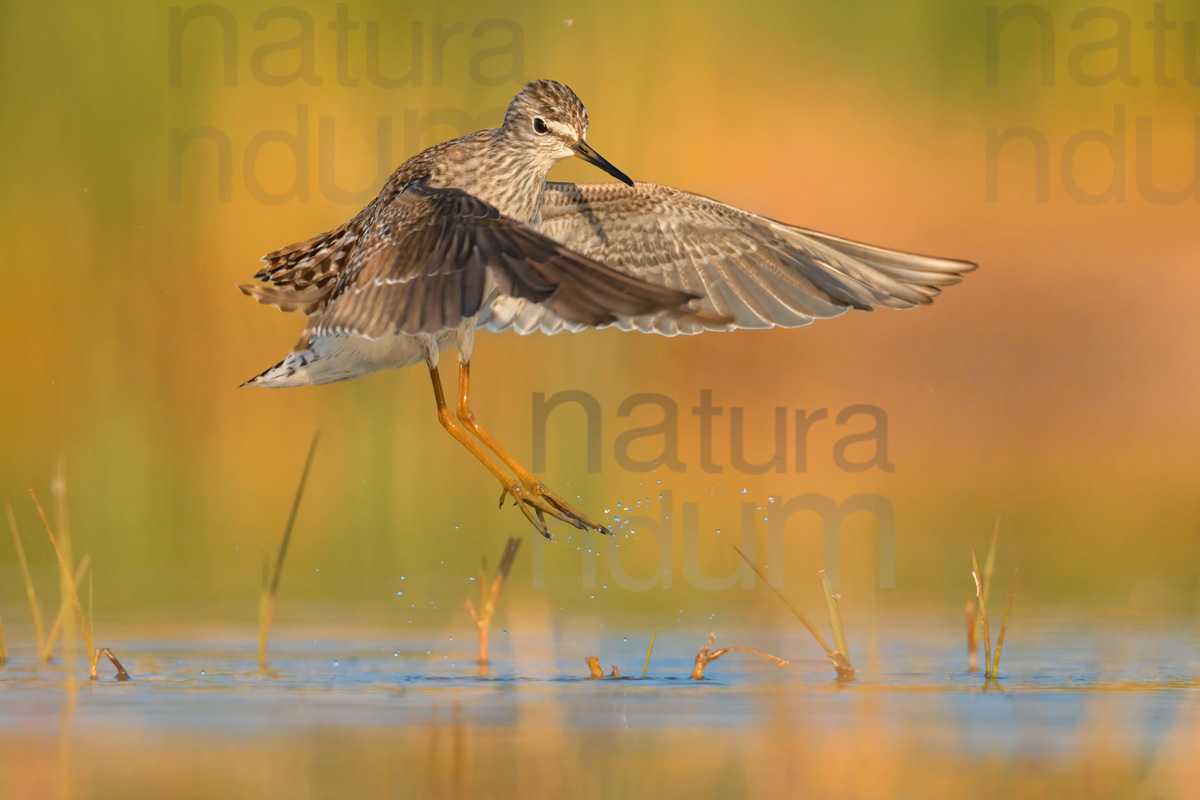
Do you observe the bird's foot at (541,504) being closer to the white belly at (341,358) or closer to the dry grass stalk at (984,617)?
the white belly at (341,358)

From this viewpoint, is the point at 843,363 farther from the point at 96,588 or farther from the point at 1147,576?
the point at 96,588

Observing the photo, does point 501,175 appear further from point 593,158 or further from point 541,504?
point 541,504

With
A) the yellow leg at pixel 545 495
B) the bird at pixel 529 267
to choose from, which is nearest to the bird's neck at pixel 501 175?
the bird at pixel 529 267

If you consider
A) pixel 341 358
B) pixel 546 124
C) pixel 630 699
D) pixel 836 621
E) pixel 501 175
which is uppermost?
pixel 546 124

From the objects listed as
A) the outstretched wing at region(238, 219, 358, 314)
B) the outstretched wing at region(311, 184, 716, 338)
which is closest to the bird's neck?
the outstretched wing at region(238, 219, 358, 314)

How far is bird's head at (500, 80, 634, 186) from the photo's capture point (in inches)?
289

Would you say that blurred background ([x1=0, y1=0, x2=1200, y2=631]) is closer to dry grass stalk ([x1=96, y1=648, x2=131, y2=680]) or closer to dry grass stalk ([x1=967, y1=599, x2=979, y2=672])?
dry grass stalk ([x1=967, y1=599, x2=979, y2=672])

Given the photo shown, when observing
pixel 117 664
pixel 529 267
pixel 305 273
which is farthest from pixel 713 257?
pixel 117 664

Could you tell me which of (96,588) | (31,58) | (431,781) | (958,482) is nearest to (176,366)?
(31,58)

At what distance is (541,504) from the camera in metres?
6.89

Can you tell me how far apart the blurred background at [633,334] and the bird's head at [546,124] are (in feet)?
8.04

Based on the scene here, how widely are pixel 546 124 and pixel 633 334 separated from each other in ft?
23.1

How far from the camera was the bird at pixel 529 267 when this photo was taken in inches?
222

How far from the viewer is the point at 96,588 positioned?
784cm
